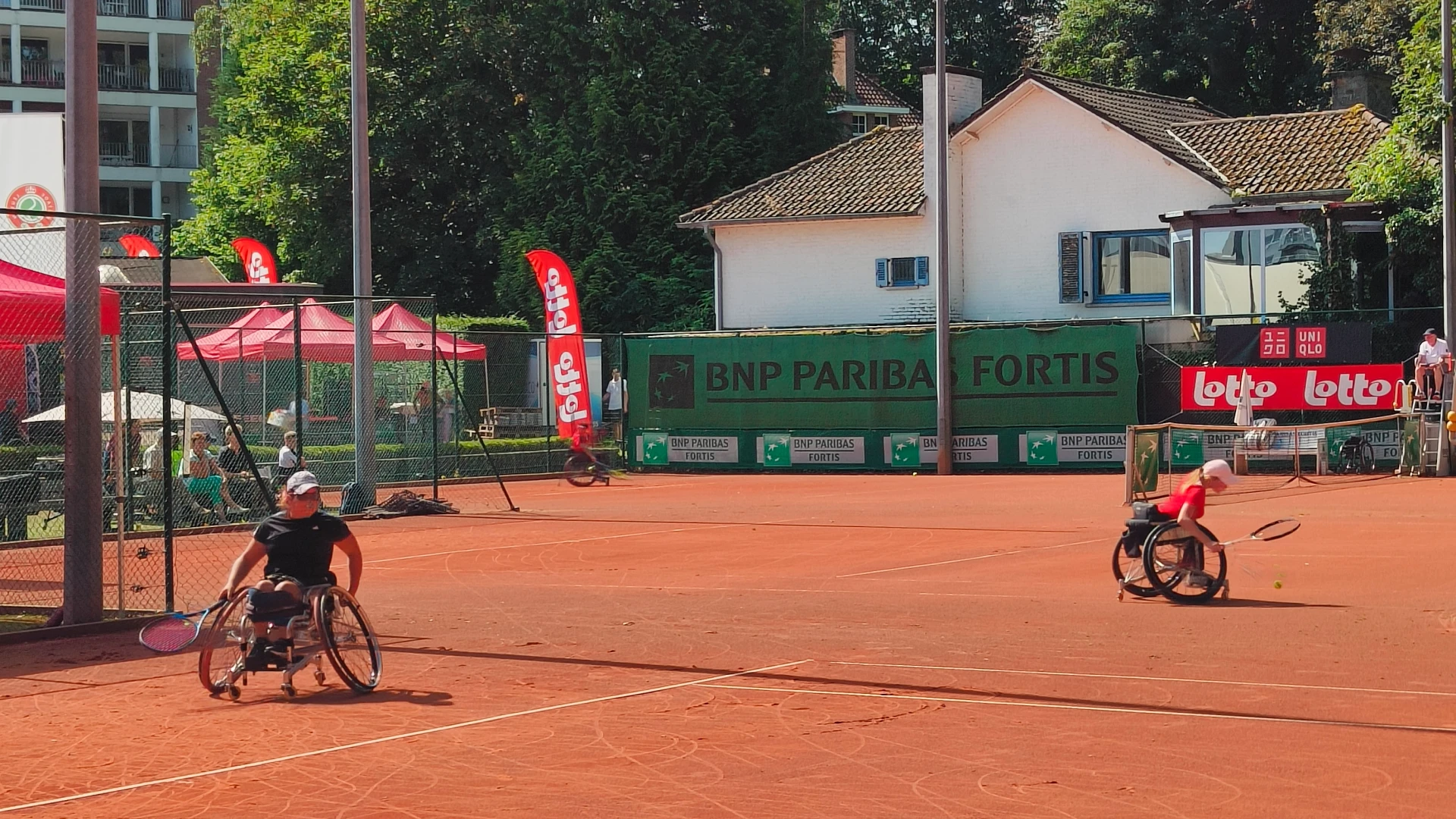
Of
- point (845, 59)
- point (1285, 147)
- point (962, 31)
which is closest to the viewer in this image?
point (1285, 147)

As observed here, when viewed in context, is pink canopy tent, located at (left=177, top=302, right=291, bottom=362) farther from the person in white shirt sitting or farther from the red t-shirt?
the person in white shirt sitting

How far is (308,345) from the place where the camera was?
2722cm

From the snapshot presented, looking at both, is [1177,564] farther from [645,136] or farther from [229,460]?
[645,136]

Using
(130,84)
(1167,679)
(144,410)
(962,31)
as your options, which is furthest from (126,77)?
(1167,679)

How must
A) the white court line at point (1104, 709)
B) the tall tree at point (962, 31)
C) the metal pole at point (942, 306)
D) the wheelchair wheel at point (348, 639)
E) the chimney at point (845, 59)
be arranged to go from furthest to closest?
1. the tall tree at point (962, 31)
2. the chimney at point (845, 59)
3. the metal pole at point (942, 306)
4. the wheelchair wheel at point (348, 639)
5. the white court line at point (1104, 709)

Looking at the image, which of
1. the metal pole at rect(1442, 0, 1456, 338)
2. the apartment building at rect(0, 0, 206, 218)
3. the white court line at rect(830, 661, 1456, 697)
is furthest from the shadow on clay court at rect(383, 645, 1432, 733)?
the apartment building at rect(0, 0, 206, 218)

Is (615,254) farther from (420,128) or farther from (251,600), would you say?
(251,600)

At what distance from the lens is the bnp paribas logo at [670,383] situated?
3328 cm

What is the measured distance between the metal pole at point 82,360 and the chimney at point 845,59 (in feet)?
167

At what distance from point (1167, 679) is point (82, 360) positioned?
8.35m

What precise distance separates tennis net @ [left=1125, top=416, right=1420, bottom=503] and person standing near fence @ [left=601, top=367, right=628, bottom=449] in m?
11.8

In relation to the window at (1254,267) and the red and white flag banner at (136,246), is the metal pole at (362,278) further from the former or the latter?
the window at (1254,267)

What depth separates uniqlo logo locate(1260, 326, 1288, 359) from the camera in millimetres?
28172

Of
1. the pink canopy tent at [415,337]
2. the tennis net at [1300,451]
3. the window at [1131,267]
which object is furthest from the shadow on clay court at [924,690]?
the window at [1131,267]
